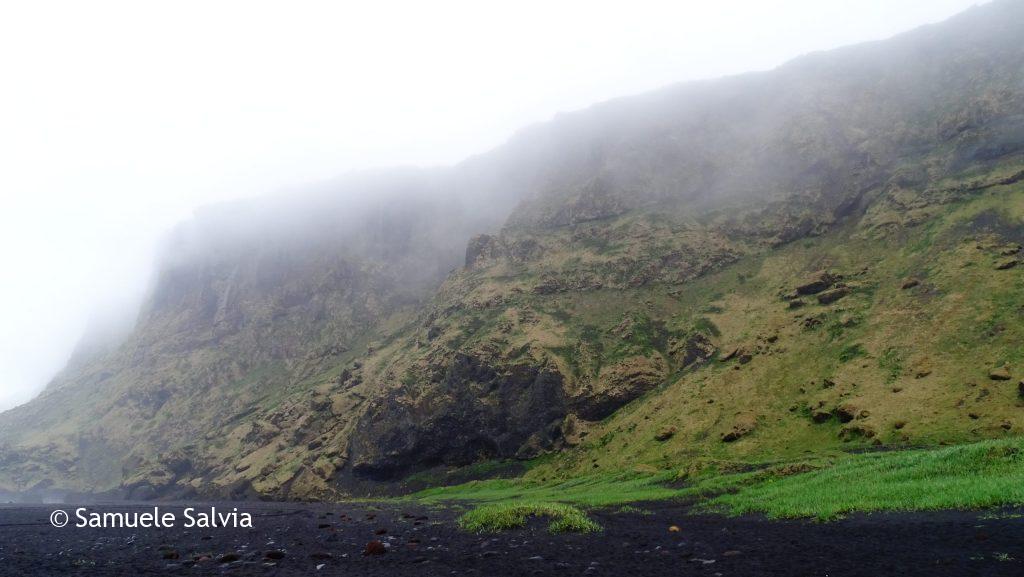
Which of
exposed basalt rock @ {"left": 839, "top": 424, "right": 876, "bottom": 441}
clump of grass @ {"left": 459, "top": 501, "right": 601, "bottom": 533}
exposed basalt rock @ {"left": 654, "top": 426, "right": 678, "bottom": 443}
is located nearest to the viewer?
clump of grass @ {"left": 459, "top": 501, "right": 601, "bottom": 533}

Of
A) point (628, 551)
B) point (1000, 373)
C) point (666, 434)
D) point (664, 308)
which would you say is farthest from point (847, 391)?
point (628, 551)

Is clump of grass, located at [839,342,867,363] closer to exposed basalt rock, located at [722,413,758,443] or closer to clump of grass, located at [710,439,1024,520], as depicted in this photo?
exposed basalt rock, located at [722,413,758,443]

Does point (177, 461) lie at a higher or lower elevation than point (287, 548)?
lower

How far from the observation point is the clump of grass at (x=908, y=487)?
17750 millimetres

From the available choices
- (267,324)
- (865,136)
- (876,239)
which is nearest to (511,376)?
A: (876,239)

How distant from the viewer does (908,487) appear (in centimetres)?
2098

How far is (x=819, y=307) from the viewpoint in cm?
7125

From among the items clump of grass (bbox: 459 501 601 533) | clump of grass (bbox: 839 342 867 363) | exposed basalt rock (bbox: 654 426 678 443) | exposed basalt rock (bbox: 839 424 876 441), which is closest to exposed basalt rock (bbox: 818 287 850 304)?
clump of grass (bbox: 839 342 867 363)

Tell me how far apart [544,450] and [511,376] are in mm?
13919

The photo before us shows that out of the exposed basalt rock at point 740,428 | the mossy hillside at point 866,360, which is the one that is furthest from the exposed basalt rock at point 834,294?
the exposed basalt rock at point 740,428

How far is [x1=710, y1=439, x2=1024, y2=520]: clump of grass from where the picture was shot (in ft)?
58.2

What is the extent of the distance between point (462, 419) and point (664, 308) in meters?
42.0

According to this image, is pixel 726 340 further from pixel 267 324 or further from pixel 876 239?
pixel 267 324

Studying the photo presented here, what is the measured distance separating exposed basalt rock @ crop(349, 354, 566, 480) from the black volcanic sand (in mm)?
55961
